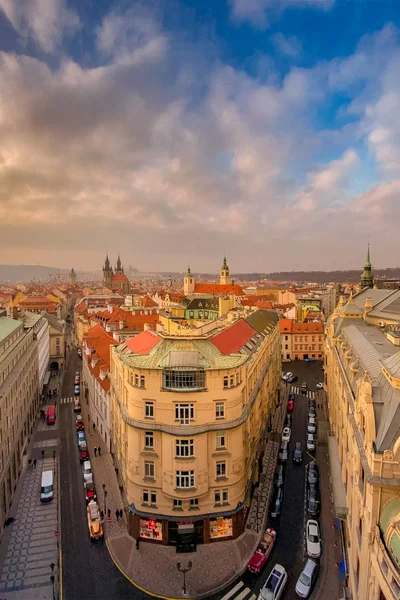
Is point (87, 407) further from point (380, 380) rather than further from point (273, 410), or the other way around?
point (380, 380)

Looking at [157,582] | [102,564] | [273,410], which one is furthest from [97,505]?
[273,410]

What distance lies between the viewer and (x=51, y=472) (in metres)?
49.2

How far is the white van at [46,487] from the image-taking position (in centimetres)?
4509

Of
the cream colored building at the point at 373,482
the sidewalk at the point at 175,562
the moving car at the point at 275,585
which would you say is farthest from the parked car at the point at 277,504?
the moving car at the point at 275,585

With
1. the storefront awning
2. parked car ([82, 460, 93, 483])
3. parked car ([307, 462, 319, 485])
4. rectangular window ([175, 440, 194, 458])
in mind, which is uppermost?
rectangular window ([175, 440, 194, 458])

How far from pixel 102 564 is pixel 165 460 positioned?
11.1 metres

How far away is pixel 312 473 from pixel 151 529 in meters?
22.9

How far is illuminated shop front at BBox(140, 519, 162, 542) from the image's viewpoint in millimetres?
37750

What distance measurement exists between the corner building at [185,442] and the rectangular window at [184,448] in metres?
0.10

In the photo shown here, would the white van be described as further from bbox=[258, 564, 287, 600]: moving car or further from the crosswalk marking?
the crosswalk marking

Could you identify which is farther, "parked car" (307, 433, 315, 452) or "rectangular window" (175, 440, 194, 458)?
"parked car" (307, 433, 315, 452)

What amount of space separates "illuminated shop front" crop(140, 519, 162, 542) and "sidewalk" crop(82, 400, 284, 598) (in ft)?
2.05

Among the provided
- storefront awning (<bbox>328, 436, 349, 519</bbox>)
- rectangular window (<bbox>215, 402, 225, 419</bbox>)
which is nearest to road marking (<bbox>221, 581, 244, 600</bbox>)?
storefront awning (<bbox>328, 436, 349, 519</bbox>)

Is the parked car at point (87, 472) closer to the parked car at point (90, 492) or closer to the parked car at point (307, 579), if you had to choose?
the parked car at point (90, 492)
